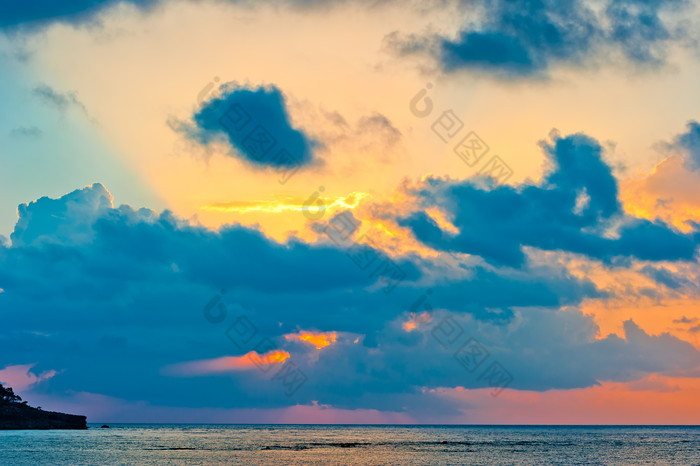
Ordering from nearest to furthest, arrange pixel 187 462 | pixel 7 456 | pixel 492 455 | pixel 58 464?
pixel 58 464
pixel 187 462
pixel 7 456
pixel 492 455

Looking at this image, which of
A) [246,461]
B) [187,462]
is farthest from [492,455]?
[187,462]

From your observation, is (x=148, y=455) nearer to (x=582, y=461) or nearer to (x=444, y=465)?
(x=444, y=465)

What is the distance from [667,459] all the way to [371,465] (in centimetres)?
6500

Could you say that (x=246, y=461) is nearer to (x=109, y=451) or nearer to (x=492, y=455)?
(x=109, y=451)

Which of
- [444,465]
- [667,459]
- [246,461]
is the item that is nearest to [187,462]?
[246,461]

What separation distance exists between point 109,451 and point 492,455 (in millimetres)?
86207

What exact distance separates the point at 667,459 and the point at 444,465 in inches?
2037

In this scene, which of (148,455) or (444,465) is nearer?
(444,465)

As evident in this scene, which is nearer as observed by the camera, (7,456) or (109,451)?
(7,456)

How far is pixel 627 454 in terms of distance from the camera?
152 meters

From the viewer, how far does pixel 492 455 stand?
14688 centimetres

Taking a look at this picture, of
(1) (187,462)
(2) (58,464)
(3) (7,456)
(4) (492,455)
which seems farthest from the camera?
(4) (492,455)

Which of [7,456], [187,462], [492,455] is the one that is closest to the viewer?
[187,462]

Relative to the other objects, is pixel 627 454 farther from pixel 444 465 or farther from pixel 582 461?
pixel 444 465
